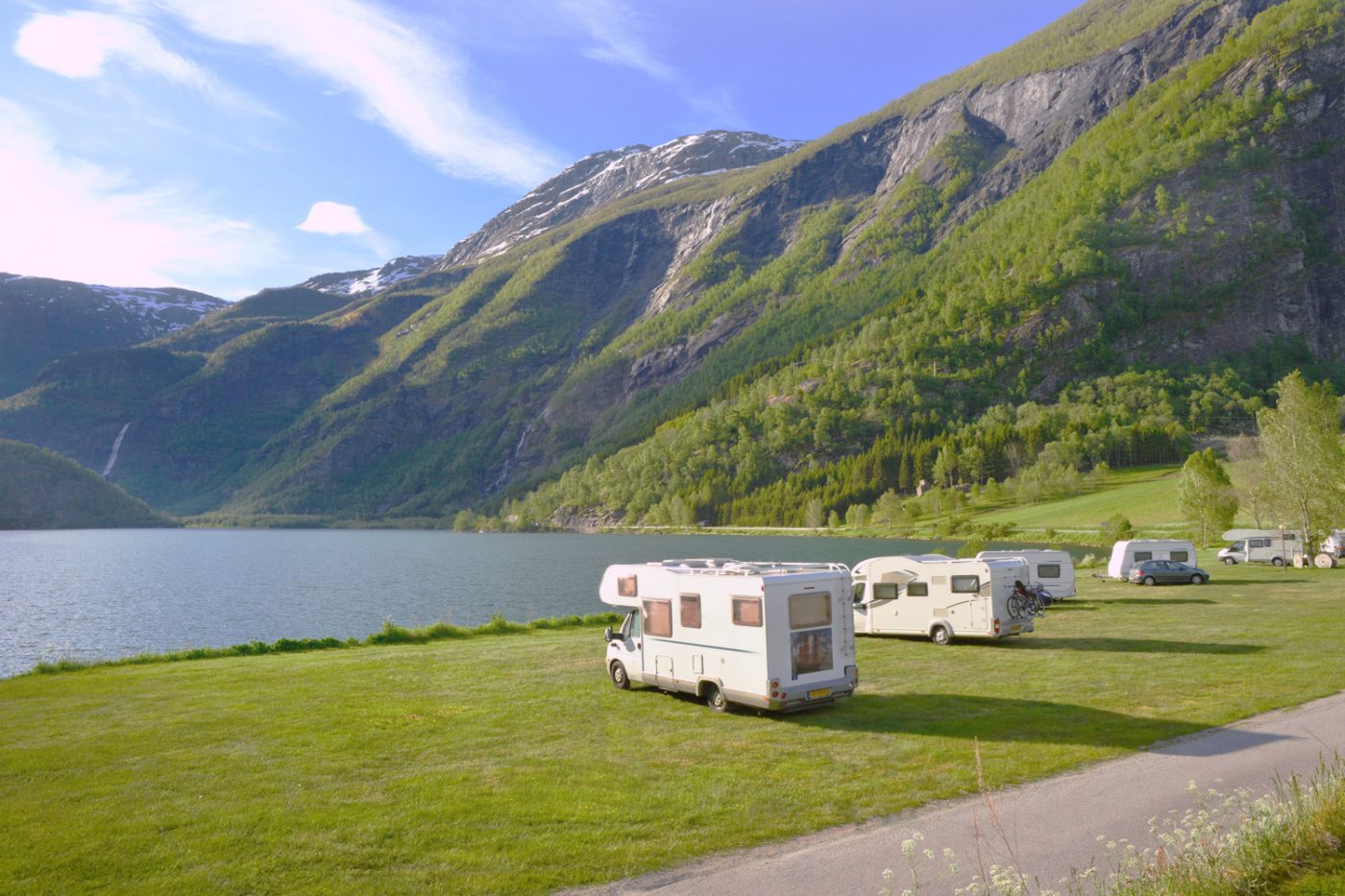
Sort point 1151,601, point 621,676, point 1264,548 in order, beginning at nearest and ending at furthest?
1. point 621,676
2. point 1151,601
3. point 1264,548

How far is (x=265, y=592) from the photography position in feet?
225

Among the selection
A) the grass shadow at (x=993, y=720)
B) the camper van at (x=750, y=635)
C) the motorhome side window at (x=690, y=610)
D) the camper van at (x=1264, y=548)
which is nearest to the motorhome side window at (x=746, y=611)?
the camper van at (x=750, y=635)

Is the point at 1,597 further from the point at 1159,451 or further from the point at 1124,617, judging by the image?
the point at 1159,451

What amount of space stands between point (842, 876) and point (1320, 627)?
25.9 metres

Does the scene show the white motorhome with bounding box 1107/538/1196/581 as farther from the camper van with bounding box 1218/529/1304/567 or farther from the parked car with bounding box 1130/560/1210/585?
the camper van with bounding box 1218/529/1304/567

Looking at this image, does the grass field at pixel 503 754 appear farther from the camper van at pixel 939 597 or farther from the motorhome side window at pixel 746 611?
the motorhome side window at pixel 746 611

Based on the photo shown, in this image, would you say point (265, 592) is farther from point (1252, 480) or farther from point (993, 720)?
point (1252, 480)

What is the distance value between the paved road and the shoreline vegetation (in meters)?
24.9

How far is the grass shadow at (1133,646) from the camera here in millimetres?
23625

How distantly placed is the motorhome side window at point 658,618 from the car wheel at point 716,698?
5.33 feet

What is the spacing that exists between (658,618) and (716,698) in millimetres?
2502

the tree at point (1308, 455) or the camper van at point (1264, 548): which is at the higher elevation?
the tree at point (1308, 455)

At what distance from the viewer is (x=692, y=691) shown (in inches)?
727

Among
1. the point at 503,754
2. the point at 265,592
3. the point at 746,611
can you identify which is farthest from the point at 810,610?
the point at 265,592
